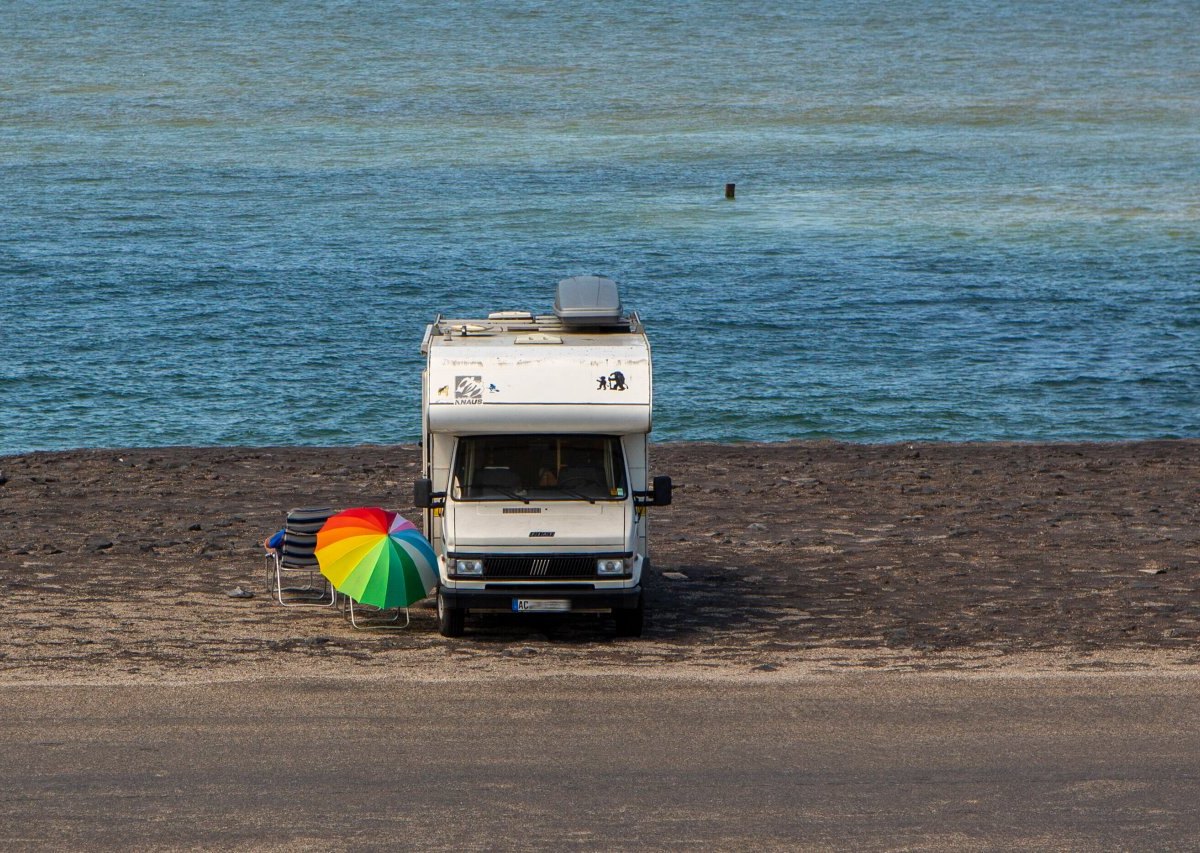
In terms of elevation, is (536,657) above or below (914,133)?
below

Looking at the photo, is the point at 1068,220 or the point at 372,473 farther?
the point at 1068,220

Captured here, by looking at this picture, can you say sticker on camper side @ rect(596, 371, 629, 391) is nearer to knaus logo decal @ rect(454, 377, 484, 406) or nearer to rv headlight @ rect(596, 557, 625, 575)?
knaus logo decal @ rect(454, 377, 484, 406)

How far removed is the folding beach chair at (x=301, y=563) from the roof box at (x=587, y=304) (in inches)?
154

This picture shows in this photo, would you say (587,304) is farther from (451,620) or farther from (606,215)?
(606,215)

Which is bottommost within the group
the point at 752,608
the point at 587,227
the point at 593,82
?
the point at 752,608

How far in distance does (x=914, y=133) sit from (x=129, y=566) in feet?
261

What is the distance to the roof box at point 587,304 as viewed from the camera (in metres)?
17.9

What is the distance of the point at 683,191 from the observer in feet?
248

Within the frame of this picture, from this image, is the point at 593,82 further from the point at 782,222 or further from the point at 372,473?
the point at 372,473

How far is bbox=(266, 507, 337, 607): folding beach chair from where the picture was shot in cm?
1867

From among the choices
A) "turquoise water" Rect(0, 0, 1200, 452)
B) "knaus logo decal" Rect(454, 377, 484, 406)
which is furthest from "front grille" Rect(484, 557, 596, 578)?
"turquoise water" Rect(0, 0, 1200, 452)

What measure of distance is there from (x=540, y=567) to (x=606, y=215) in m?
53.3

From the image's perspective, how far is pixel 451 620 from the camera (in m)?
17.4

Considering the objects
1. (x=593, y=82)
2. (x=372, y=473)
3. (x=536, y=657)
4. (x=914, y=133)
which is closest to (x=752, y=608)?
(x=536, y=657)
